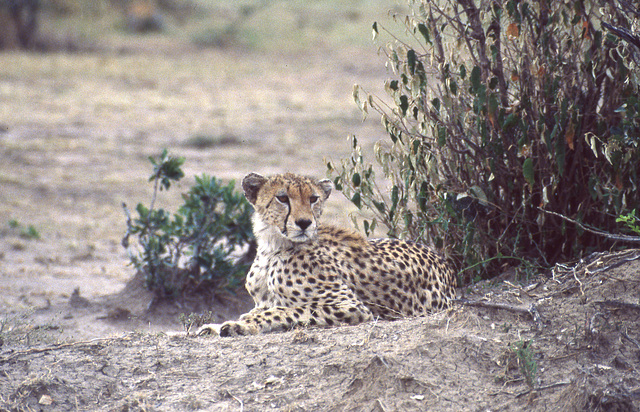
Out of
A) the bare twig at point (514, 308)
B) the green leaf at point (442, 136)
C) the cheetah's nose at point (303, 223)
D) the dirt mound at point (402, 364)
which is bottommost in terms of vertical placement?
the dirt mound at point (402, 364)

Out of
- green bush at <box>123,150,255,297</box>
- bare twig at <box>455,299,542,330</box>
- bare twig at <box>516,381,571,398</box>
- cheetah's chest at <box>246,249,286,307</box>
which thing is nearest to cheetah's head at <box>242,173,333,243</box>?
cheetah's chest at <box>246,249,286,307</box>

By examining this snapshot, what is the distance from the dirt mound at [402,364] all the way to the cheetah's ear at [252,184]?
108 centimetres

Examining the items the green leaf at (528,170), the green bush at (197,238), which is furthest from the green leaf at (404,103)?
the green bush at (197,238)

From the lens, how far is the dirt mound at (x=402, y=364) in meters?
2.70

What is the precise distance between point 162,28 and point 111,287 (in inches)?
546

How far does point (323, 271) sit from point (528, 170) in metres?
1.07

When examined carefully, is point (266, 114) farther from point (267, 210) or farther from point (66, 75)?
point (267, 210)

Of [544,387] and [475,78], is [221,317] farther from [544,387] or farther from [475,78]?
[544,387]

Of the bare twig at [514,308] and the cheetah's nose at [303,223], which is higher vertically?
the cheetah's nose at [303,223]

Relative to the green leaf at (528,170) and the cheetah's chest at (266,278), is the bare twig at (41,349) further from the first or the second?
the green leaf at (528,170)

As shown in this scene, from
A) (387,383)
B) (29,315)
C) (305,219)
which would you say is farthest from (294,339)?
(29,315)

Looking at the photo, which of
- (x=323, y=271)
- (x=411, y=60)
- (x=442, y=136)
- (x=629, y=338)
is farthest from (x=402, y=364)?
(x=411, y=60)

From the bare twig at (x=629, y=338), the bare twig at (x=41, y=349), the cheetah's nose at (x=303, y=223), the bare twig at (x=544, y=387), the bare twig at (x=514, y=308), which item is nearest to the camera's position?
the bare twig at (x=544, y=387)

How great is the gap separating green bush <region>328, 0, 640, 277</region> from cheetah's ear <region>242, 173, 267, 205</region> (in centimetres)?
55
